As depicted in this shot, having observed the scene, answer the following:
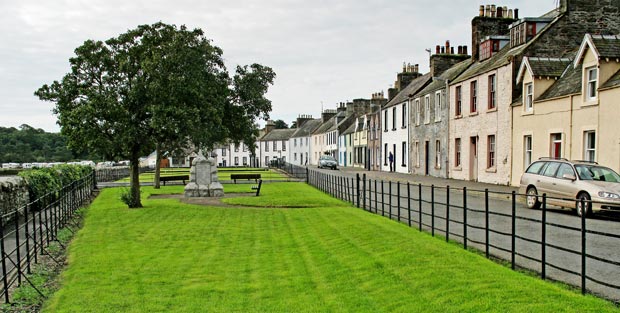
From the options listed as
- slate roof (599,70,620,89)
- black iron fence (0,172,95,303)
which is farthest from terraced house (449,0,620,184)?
black iron fence (0,172,95,303)

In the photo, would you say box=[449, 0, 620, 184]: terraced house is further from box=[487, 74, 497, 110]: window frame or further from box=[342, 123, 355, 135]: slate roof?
box=[342, 123, 355, 135]: slate roof

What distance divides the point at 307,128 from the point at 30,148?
4819cm

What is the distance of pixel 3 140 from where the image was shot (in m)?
85.2

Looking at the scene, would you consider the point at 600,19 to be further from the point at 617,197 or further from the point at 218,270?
the point at 218,270

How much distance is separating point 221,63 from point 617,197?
95.0 feet

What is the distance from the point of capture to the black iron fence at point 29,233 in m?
8.95

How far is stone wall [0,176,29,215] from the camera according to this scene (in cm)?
1894

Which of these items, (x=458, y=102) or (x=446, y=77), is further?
(x=446, y=77)

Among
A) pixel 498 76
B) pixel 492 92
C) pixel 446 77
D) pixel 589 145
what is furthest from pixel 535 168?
pixel 446 77

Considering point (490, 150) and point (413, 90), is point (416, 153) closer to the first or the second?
point (413, 90)

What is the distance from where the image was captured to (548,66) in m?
24.5

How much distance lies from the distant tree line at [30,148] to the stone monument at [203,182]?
54.3 meters

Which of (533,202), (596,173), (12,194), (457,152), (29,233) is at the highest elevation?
(457,152)

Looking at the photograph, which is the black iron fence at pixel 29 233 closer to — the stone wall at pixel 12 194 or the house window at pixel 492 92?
the stone wall at pixel 12 194
